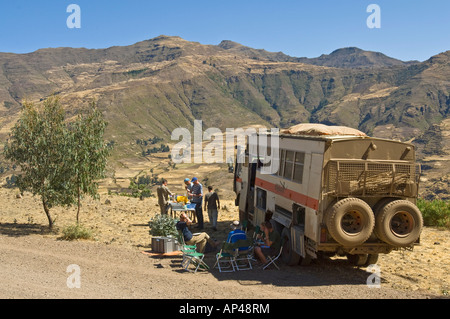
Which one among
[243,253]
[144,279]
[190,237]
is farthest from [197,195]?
[144,279]

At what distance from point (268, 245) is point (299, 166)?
7.47 feet

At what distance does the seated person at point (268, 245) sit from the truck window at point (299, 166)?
5.26 feet

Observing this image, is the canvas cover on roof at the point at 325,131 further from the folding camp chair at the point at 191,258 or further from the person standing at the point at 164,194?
the person standing at the point at 164,194

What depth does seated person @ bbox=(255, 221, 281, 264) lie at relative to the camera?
11.2 m

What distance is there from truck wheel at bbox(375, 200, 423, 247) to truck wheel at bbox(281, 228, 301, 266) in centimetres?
215

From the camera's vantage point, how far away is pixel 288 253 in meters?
11.2

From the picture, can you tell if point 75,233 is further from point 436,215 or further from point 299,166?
point 436,215

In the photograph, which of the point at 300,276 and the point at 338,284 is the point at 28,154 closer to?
the point at 300,276

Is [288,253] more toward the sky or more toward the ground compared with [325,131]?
more toward the ground

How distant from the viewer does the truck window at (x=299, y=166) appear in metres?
10.6

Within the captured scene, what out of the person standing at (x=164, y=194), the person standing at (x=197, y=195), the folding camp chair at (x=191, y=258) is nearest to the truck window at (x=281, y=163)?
the folding camp chair at (x=191, y=258)
